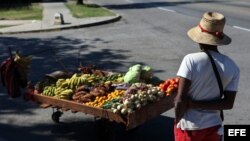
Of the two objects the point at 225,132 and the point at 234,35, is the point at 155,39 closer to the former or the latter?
the point at 234,35

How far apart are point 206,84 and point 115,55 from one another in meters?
9.12

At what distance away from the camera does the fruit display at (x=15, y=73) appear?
7.23 meters

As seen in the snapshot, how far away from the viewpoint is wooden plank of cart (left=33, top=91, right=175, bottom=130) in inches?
229

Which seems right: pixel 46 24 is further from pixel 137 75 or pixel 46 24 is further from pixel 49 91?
pixel 137 75

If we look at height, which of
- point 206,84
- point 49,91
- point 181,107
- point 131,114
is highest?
point 206,84

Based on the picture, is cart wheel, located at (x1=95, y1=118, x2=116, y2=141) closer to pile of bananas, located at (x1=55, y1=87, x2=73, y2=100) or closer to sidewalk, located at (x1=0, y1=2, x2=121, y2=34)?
pile of bananas, located at (x1=55, y1=87, x2=73, y2=100)

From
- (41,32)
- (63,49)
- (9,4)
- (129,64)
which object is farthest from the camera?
(9,4)

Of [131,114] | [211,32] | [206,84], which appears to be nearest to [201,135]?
[206,84]

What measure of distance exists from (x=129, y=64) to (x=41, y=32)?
8.25 m

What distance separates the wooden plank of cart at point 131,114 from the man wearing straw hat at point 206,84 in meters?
1.63

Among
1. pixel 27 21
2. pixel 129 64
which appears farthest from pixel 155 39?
pixel 27 21

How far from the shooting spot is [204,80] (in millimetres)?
4078

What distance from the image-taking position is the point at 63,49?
1469cm

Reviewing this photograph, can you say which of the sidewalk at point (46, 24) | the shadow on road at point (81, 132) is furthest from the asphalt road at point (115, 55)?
the sidewalk at point (46, 24)
